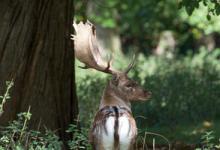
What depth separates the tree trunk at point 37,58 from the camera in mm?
8633

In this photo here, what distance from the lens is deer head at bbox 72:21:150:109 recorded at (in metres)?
7.56

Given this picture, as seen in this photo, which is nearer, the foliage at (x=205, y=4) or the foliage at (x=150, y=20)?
the foliage at (x=205, y=4)

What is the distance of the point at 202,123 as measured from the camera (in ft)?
42.1

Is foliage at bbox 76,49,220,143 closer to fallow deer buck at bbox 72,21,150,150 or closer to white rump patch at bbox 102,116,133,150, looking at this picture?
fallow deer buck at bbox 72,21,150,150

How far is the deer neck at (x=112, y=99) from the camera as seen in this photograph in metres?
7.48

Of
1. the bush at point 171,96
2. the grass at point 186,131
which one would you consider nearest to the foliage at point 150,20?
the bush at point 171,96

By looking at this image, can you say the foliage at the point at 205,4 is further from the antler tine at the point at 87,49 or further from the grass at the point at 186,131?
the grass at the point at 186,131

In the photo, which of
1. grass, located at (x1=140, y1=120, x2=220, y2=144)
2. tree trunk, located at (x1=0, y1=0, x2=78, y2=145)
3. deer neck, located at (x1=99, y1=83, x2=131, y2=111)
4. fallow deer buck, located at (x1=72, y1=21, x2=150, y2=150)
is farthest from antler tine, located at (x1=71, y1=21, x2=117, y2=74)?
grass, located at (x1=140, y1=120, x2=220, y2=144)

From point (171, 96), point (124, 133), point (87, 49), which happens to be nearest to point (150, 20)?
point (171, 96)

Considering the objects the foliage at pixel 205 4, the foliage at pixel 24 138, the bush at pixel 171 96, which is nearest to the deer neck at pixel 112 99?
the foliage at pixel 24 138

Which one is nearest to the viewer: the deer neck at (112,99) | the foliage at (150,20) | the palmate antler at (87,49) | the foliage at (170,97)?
the deer neck at (112,99)

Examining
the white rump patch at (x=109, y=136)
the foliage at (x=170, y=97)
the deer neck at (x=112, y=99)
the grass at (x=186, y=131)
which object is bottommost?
the white rump patch at (x=109, y=136)

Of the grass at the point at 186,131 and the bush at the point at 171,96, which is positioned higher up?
the bush at the point at 171,96

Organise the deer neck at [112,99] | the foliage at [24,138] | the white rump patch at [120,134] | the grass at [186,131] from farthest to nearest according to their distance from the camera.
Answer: the grass at [186,131], the foliage at [24,138], the deer neck at [112,99], the white rump patch at [120,134]
